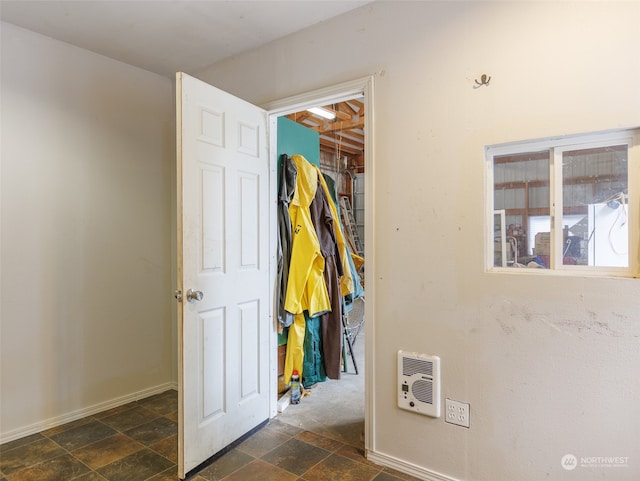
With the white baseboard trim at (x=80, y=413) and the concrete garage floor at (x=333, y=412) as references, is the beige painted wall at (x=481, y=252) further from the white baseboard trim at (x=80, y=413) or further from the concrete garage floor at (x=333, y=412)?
the white baseboard trim at (x=80, y=413)

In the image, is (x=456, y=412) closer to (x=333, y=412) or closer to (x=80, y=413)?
(x=333, y=412)

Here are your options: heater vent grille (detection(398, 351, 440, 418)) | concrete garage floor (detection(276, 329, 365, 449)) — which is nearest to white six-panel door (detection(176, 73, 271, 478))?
concrete garage floor (detection(276, 329, 365, 449))

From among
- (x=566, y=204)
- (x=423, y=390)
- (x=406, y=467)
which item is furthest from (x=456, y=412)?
(x=566, y=204)

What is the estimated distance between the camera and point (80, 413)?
2.50m

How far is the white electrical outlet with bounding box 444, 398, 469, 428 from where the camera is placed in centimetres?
175

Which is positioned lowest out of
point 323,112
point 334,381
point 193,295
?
point 334,381

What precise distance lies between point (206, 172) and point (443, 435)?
5.80 ft

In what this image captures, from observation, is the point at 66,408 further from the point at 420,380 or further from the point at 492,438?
the point at 492,438

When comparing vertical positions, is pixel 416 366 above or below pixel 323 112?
below

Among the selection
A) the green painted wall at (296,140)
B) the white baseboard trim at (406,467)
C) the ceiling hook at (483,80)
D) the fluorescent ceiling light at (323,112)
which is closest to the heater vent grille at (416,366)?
the white baseboard trim at (406,467)

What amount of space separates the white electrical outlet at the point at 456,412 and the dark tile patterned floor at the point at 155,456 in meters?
0.39

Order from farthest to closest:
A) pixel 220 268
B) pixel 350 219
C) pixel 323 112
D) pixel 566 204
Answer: pixel 350 219
pixel 323 112
pixel 220 268
pixel 566 204

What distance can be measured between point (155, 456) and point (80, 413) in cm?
83

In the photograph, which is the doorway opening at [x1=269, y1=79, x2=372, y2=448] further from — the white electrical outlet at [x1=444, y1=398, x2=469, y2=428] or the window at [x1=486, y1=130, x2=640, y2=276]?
the window at [x1=486, y1=130, x2=640, y2=276]
